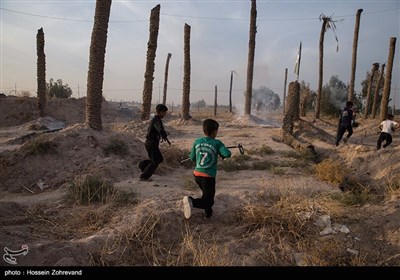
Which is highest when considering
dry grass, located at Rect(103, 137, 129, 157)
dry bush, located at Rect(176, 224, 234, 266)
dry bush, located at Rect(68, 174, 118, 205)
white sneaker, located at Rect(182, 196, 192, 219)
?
dry grass, located at Rect(103, 137, 129, 157)

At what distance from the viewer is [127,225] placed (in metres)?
4.61

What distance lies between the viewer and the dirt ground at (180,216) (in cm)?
405

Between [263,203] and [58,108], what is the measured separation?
2323 cm

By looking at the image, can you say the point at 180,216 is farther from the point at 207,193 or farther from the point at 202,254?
the point at 202,254

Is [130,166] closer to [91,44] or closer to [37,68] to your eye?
[91,44]

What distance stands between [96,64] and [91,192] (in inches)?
195

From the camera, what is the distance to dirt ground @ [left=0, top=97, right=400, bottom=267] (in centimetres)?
405

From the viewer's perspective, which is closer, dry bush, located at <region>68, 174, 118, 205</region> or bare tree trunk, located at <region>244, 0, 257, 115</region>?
dry bush, located at <region>68, 174, 118, 205</region>

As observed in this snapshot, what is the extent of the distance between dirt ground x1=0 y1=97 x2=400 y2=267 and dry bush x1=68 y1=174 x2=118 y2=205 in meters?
0.09

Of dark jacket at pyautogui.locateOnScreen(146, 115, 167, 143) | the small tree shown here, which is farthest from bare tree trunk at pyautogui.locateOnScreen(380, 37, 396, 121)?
the small tree

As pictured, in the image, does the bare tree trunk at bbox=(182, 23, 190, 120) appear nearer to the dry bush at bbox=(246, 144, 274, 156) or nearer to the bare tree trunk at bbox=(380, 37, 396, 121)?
the dry bush at bbox=(246, 144, 274, 156)

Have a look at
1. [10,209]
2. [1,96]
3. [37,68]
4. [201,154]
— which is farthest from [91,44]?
[1,96]

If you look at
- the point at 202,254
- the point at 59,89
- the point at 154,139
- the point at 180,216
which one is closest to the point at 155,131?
the point at 154,139

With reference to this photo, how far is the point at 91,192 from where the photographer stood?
234 inches
